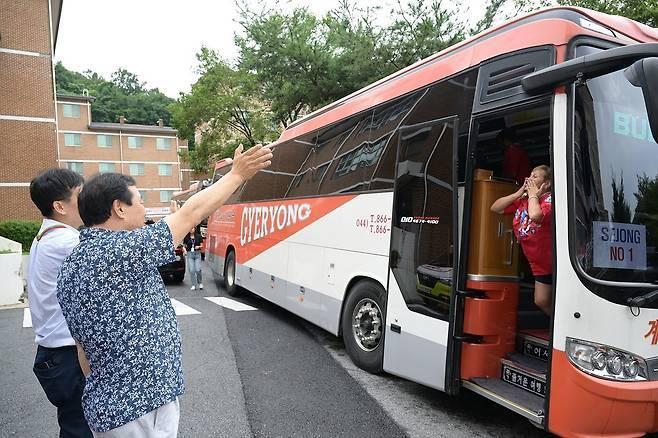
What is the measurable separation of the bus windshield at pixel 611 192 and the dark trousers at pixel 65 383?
3.19 m

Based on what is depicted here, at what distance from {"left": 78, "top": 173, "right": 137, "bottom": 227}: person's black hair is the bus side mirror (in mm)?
2840

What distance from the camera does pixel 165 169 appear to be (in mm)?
53719

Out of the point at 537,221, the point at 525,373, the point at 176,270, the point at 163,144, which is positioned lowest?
the point at 176,270

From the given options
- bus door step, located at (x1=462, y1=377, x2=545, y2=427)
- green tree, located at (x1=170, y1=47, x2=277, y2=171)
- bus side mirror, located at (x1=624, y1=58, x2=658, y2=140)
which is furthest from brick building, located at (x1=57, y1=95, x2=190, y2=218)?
bus side mirror, located at (x1=624, y1=58, x2=658, y2=140)

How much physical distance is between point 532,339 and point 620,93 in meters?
2.20

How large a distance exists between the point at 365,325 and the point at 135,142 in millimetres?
52237

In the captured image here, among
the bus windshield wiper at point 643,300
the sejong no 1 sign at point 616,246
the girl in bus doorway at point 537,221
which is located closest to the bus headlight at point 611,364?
the bus windshield wiper at point 643,300

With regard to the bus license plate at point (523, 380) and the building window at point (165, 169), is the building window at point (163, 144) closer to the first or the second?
the building window at point (165, 169)

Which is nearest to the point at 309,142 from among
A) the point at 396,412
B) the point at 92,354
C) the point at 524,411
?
the point at 396,412

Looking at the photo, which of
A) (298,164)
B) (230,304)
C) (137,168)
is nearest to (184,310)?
(230,304)

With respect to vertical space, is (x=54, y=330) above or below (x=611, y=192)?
below

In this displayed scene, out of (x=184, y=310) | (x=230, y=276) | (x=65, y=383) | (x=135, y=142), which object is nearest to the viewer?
(x=65, y=383)

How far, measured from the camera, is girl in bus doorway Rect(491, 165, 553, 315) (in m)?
3.69

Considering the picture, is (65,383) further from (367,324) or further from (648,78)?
(648,78)
